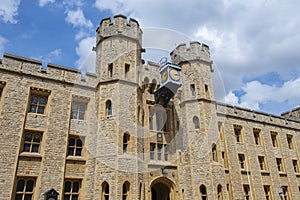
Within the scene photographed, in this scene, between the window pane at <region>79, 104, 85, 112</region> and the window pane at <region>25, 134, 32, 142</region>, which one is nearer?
the window pane at <region>25, 134, 32, 142</region>

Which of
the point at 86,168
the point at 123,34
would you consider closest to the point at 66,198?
the point at 86,168

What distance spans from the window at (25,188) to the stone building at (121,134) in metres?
0.05

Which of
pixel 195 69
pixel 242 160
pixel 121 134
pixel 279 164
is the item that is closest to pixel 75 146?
pixel 121 134

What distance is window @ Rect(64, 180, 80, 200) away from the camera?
13250 millimetres

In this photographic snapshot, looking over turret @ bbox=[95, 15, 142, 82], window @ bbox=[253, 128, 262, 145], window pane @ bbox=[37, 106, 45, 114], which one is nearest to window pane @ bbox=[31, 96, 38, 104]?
window pane @ bbox=[37, 106, 45, 114]

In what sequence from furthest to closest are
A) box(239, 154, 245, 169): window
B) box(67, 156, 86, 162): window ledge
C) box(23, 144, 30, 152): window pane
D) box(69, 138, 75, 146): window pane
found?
box(239, 154, 245, 169): window → box(69, 138, 75, 146): window pane → box(67, 156, 86, 162): window ledge → box(23, 144, 30, 152): window pane

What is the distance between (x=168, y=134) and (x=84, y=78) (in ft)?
23.1

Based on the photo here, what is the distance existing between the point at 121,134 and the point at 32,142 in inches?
190

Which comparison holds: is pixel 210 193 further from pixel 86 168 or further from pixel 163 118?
pixel 86 168

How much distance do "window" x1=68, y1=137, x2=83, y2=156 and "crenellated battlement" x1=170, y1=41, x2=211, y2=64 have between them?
9943 millimetres

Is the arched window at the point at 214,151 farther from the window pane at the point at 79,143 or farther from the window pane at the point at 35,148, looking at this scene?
the window pane at the point at 35,148

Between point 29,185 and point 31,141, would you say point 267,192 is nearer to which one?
point 29,185

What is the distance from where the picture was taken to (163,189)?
1717 centimetres

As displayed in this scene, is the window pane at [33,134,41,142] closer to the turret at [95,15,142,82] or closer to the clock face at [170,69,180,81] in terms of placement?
the turret at [95,15,142,82]
